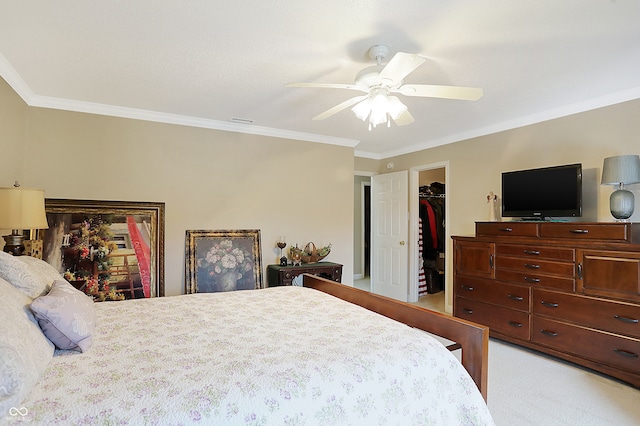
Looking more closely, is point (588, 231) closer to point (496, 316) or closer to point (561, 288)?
point (561, 288)

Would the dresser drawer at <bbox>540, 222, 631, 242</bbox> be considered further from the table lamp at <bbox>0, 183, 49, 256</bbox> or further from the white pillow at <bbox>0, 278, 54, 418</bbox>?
the table lamp at <bbox>0, 183, 49, 256</bbox>

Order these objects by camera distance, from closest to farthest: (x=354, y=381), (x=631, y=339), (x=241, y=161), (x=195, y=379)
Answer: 1. (x=195, y=379)
2. (x=354, y=381)
3. (x=631, y=339)
4. (x=241, y=161)

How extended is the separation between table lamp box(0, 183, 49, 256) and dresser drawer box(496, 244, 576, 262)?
4036 mm

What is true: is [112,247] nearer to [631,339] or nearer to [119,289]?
[119,289]

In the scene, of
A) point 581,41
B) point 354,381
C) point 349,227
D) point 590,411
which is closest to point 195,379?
point 354,381

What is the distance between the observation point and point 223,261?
158 inches

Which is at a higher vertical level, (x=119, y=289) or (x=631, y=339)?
(x=119, y=289)

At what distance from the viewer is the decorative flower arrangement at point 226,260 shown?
3943mm

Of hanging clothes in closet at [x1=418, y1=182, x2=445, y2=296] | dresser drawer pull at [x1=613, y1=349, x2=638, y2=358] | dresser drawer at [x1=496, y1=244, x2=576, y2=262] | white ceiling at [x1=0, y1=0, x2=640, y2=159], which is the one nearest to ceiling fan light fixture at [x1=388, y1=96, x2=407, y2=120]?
white ceiling at [x1=0, y1=0, x2=640, y2=159]

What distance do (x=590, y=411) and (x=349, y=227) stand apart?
3152 millimetres

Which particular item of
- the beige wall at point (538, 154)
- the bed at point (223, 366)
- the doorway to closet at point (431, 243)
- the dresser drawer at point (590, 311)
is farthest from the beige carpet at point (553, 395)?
the doorway to closet at point (431, 243)

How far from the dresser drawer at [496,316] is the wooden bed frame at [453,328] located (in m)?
2.04

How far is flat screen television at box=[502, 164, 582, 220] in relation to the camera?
3.24 meters

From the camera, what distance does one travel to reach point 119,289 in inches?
138
